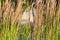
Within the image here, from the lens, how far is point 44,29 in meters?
2.58

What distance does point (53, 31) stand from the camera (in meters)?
2.48

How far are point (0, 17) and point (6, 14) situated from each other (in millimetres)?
142

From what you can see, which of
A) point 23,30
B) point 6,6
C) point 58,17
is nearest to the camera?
point 6,6

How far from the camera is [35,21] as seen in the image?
235 centimetres

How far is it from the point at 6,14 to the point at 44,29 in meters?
0.56

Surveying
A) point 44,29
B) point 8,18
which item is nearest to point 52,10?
point 44,29

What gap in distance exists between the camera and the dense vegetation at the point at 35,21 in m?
2.34

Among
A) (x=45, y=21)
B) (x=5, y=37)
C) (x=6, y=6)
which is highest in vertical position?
(x=6, y=6)

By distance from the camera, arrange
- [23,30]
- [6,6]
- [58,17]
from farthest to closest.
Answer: [23,30], [58,17], [6,6]

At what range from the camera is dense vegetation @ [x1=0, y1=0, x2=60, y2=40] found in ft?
7.68

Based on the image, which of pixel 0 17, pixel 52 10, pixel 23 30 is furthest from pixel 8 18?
pixel 52 10

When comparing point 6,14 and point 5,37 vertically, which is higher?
point 6,14

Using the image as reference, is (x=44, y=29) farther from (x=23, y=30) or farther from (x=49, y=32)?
(x=23, y=30)

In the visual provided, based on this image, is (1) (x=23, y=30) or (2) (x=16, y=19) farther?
(1) (x=23, y=30)
